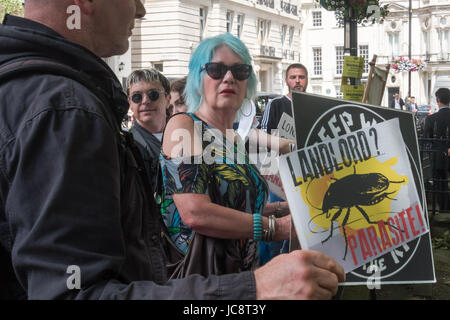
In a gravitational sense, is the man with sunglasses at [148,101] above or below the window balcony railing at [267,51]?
below

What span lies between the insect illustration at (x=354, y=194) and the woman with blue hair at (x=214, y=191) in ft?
1.49

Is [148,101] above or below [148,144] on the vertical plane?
above

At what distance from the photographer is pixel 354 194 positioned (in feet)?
6.02

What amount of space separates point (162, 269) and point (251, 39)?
43666 millimetres

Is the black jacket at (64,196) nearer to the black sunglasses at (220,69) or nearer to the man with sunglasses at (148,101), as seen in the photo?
the black sunglasses at (220,69)

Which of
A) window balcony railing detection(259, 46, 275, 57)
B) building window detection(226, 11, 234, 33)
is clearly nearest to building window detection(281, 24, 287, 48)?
window balcony railing detection(259, 46, 275, 57)

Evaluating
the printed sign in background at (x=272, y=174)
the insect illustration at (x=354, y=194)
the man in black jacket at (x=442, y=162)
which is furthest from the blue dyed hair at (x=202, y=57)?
the man in black jacket at (x=442, y=162)

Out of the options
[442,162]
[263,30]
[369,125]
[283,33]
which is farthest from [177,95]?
[283,33]

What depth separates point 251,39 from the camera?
4375cm

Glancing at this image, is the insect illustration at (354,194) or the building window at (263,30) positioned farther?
the building window at (263,30)

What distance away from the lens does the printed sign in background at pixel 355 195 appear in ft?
5.80

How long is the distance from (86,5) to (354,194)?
1.08m

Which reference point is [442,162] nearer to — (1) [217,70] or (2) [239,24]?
(1) [217,70]
